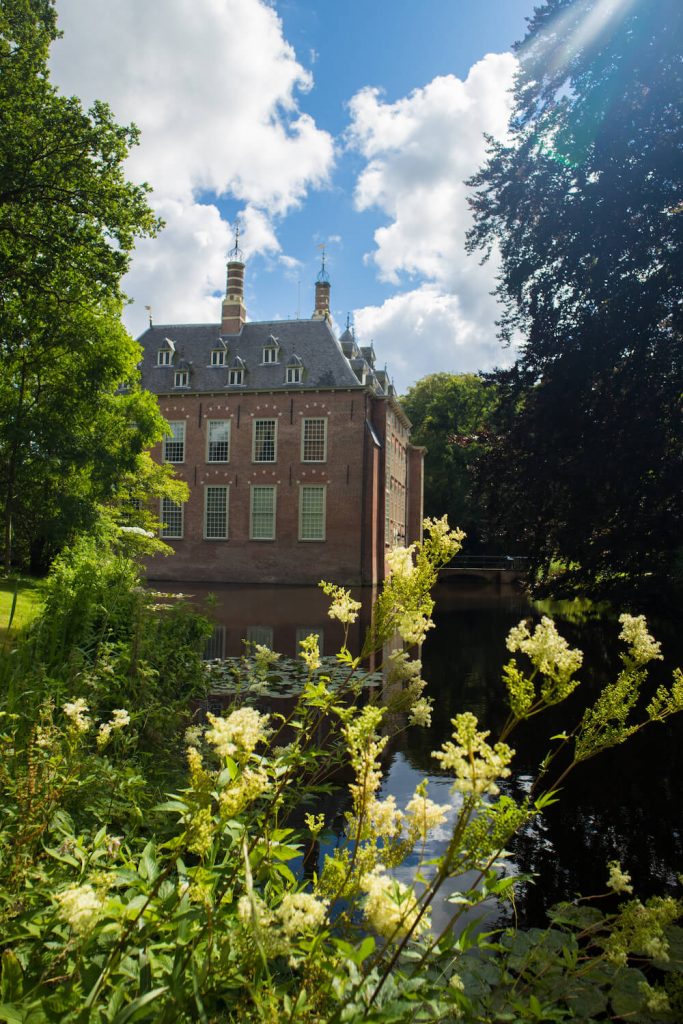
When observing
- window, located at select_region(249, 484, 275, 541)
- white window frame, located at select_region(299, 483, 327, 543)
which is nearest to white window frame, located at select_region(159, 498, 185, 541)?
window, located at select_region(249, 484, 275, 541)

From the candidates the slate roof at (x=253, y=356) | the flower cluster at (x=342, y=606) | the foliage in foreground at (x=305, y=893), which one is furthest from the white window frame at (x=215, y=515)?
the flower cluster at (x=342, y=606)

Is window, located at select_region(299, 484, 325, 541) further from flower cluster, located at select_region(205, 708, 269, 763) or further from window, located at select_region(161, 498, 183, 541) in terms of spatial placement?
flower cluster, located at select_region(205, 708, 269, 763)

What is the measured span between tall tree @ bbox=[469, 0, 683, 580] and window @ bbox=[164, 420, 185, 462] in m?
26.5

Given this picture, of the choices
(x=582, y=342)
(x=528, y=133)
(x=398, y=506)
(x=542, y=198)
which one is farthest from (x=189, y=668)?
(x=398, y=506)

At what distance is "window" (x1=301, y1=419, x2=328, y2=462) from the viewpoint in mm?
35344

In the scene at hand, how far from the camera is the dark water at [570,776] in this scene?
4.90 metres

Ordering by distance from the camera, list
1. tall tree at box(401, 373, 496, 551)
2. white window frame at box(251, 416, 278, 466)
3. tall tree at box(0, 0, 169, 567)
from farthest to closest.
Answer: tall tree at box(401, 373, 496, 551), white window frame at box(251, 416, 278, 466), tall tree at box(0, 0, 169, 567)

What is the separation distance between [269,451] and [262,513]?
10.7 feet

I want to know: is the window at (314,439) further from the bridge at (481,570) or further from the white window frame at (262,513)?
the bridge at (481,570)

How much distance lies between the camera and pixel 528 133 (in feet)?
43.4

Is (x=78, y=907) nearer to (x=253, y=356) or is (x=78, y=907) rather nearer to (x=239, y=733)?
(x=239, y=733)

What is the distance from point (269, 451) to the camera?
3606 centimetres

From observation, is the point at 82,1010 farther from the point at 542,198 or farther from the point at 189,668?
the point at 542,198

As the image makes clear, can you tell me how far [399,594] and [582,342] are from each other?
36.8ft
